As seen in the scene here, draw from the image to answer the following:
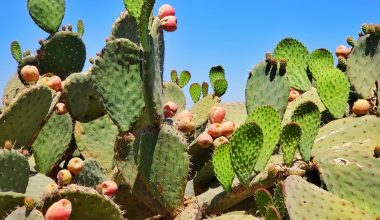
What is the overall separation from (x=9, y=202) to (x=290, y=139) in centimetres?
123

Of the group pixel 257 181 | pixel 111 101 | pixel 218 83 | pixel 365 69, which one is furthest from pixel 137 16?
pixel 365 69

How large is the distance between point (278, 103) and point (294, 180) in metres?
0.79

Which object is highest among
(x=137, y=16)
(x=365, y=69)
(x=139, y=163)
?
(x=137, y=16)

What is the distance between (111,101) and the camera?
9.16 ft

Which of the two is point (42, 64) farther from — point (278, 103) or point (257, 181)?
point (257, 181)

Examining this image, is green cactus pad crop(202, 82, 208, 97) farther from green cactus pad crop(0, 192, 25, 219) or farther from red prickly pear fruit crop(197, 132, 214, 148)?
green cactus pad crop(0, 192, 25, 219)

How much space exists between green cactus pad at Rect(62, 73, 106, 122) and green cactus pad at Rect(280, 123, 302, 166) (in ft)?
4.46

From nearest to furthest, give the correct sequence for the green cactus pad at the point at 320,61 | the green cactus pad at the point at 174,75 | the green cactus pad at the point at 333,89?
the green cactus pad at the point at 333,89 < the green cactus pad at the point at 320,61 < the green cactus pad at the point at 174,75

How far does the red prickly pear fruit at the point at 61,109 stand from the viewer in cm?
340

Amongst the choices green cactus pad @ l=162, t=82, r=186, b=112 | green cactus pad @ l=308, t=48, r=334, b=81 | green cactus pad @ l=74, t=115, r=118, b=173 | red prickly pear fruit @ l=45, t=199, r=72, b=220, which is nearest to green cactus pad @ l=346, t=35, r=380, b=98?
green cactus pad @ l=308, t=48, r=334, b=81

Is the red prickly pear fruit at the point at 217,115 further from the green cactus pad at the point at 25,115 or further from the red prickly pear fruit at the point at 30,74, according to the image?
the red prickly pear fruit at the point at 30,74

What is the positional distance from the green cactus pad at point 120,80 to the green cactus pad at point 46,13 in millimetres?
1451

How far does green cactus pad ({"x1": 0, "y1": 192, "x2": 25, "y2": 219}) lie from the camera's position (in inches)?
96.1

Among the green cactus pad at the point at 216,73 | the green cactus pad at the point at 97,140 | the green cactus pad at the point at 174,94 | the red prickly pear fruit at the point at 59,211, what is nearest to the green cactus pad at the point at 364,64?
the green cactus pad at the point at 216,73
